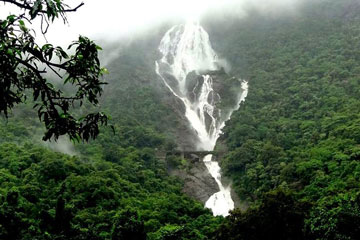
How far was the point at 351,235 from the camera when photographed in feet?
62.0

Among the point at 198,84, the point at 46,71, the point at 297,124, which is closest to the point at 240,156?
the point at 297,124

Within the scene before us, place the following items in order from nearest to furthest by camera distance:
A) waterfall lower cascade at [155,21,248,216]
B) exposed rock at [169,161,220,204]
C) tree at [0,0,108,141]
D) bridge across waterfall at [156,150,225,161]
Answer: tree at [0,0,108,141] → exposed rock at [169,161,220,204] → waterfall lower cascade at [155,21,248,216] → bridge across waterfall at [156,150,225,161]

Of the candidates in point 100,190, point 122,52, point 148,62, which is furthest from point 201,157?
point 122,52

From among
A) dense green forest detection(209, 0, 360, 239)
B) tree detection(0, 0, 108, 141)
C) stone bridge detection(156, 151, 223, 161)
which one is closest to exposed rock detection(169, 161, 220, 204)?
stone bridge detection(156, 151, 223, 161)

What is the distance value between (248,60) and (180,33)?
28.9 metres

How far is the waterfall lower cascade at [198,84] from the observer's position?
A: 5423 centimetres

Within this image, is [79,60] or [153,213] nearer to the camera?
[79,60]

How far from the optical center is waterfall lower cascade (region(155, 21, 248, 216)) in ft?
178

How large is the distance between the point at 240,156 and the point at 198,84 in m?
33.6

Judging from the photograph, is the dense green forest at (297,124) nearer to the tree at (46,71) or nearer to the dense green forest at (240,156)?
the dense green forest at (240,156)

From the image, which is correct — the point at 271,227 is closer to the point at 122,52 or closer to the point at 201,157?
the point at 201,157

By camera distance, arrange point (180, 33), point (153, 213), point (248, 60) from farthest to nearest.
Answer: point (180, 33)
point (248, 60)
point (153, 213)

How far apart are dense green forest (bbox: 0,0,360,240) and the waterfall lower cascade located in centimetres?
249

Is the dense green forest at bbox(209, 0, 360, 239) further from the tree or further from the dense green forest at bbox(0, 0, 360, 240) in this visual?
the tree
